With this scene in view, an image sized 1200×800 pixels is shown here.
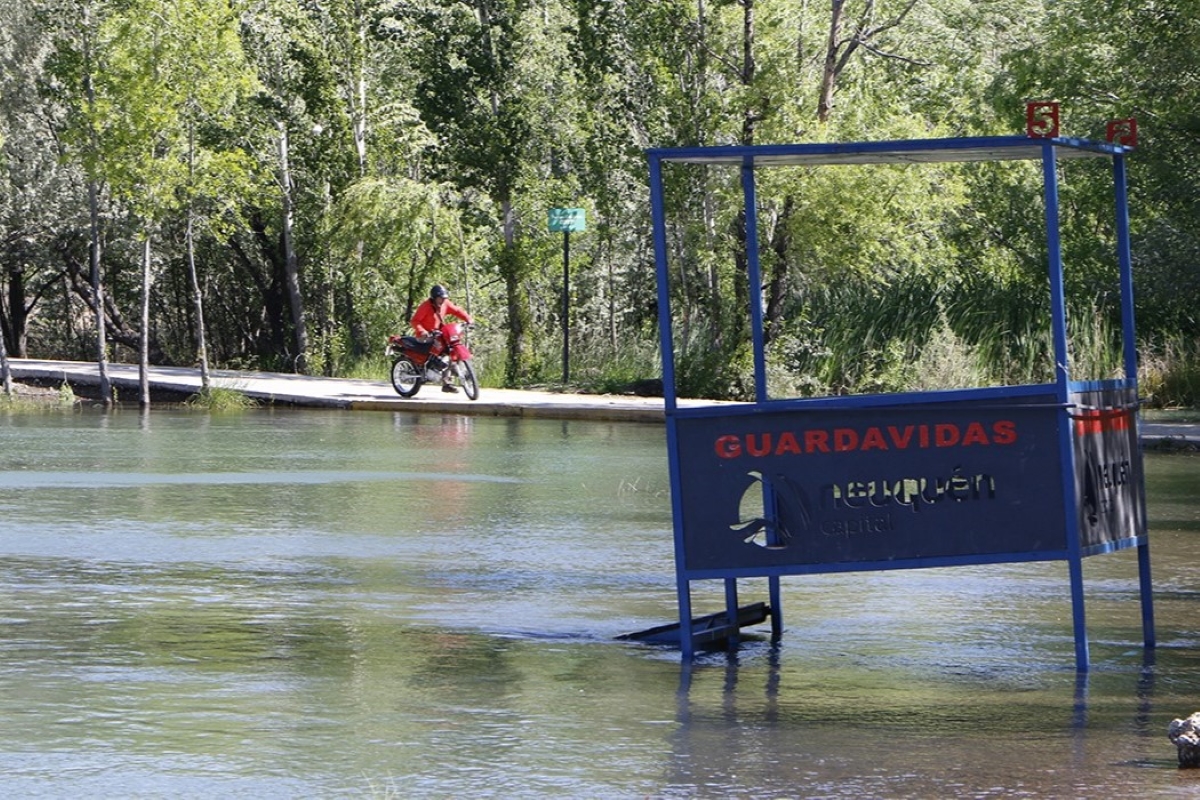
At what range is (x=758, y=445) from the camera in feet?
29.6

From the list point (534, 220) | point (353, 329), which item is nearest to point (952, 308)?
point (534, 220)

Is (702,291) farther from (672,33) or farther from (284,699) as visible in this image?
(284,699)

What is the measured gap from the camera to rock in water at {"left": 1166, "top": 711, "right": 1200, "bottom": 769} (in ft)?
21.9

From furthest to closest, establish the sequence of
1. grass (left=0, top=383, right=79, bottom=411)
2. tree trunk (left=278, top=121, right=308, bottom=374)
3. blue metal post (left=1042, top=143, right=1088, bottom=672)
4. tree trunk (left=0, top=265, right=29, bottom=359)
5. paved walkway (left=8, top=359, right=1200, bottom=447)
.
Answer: tree trunk (left=0, top=265, right=29, bottom=359), tree trunk (left=278, top=121, right=308, bottom=374), grass (left=0, top=383, right=79, bottom=411), paved walkway (left=8, top=359, right=1200, bottom=447), blue metal post (left=1042, top=143, right=1088, bottom=672)

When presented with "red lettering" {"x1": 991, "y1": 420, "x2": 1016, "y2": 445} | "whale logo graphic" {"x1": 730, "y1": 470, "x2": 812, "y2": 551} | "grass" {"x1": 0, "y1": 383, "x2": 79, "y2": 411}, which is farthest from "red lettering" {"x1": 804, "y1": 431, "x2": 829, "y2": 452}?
"grass" {"x1": 0, "y1": 383, "x2": 79, "y2": 411}

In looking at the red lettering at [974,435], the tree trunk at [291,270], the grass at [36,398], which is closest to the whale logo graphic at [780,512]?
the red lettering at [974,435]

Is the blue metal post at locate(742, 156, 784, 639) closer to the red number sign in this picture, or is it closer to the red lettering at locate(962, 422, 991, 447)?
the red lettering at locate(962, 422, 991, 447)

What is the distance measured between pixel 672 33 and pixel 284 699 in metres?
26.8

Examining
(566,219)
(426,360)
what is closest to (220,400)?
(426,360)

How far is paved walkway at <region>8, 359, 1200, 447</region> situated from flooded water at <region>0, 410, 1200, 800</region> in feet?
39.1

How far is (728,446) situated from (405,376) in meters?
23.7

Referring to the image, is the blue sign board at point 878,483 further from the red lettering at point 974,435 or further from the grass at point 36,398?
the grass at point 36,398

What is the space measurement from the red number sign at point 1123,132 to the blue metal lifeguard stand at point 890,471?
0.12 m

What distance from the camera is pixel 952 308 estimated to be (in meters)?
31.5
